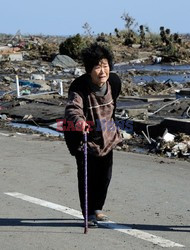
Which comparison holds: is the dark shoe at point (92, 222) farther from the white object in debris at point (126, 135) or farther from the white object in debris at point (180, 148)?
the white object in debris at point (126, 135)

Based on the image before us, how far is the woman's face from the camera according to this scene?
683 cm

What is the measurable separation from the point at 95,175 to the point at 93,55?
3.94ft

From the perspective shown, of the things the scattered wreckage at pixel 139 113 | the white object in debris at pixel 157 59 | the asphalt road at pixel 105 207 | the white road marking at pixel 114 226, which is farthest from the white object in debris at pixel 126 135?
the white object in debris at pixel 157 59

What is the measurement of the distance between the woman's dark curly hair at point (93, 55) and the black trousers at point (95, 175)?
88 cm

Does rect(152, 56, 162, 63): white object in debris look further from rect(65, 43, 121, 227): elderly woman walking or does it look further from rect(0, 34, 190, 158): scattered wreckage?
rect(65, 43, 121, 227): elderly woman walking

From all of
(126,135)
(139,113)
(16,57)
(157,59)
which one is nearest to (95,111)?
(126,135)

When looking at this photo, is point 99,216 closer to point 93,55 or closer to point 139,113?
point 93,55

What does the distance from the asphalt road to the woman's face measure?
1.48m

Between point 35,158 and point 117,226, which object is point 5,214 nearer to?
point 117,226

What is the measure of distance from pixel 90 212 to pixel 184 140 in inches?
269

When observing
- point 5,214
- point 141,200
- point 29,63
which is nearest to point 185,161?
point 141,200

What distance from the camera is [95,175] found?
702 cm

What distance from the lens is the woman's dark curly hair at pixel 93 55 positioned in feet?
22.5

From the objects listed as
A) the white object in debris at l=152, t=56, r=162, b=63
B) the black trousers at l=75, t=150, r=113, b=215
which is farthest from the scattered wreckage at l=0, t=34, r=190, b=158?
the white object in debris at l=152, t=56, r=162, b=63
